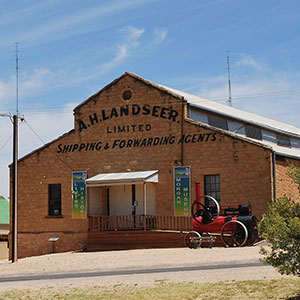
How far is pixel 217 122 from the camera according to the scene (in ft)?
102

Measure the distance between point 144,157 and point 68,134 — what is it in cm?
466

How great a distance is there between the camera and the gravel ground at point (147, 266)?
16156 millimetres

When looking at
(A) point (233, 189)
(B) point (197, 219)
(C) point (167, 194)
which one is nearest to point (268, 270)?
(B) point (197, 219)

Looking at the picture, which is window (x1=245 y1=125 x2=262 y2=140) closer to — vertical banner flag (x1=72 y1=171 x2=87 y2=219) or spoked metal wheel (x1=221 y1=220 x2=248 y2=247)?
spoked metal wheel (x1=221 y1=220 x2=248 y2=247)

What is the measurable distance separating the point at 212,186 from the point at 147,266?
337 inches

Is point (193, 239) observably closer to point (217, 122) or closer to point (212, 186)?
point (212, 186)

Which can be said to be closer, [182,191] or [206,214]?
[206,214]

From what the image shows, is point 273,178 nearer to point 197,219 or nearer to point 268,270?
point 197,219

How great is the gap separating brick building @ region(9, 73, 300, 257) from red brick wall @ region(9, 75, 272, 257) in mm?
46

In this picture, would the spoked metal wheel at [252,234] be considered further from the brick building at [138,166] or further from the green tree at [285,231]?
the green tree at [285,231]

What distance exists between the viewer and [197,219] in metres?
25.5

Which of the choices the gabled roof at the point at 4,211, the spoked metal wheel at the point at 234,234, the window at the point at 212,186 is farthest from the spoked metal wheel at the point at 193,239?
the gabled roof at the point at 4,211

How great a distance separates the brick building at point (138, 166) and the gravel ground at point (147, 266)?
328cm

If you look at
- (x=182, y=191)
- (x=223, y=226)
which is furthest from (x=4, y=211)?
(x=223, y=226)
